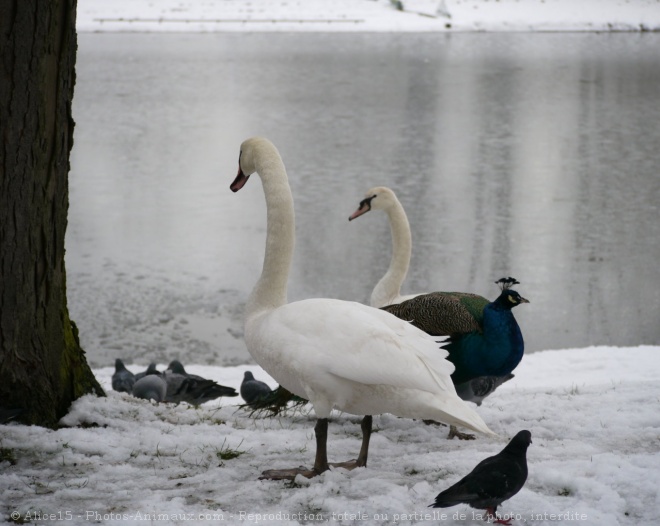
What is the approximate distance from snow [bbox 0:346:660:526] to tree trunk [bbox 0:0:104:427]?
0.77 ft

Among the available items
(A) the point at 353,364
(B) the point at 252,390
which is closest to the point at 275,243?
(A) the point at 353,364

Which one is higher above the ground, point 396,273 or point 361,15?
point 361,15

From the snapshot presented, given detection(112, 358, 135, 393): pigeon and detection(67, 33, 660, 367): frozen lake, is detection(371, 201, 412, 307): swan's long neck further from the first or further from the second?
detection(67, 33, 660, 367): frozen lake

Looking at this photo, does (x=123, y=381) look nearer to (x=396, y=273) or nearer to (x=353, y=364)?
(x=396, y=273)

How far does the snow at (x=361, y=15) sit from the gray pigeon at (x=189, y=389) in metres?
32.6

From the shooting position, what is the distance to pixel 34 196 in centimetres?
372

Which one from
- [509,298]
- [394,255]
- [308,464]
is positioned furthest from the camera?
[394,255]

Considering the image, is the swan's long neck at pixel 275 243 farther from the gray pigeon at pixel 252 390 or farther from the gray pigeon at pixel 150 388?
the gray pigeon at pixel 252 390

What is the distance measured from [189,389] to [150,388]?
14.9 inches

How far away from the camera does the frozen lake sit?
834cm

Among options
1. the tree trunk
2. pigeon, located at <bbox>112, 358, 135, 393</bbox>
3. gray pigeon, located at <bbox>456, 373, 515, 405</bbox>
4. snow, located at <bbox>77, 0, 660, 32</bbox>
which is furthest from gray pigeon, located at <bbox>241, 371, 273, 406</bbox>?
snow, located at <bbox>77, 0, 660, 32</bbox>

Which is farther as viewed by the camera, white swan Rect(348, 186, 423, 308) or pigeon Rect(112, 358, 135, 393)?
white swan Rect(348, 186, 423, 308)

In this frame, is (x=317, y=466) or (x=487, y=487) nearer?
(x=487, y=487)

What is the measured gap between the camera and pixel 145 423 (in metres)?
4.02
